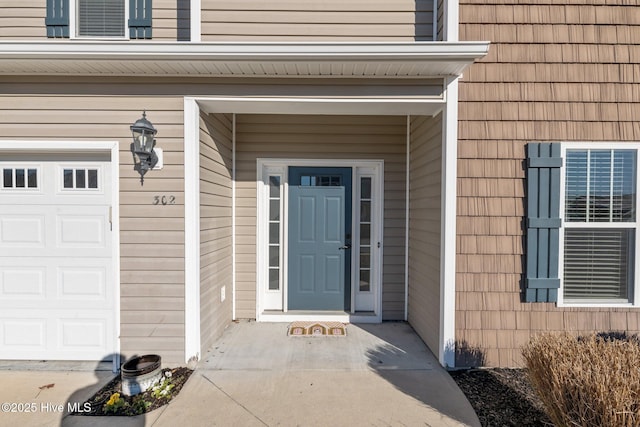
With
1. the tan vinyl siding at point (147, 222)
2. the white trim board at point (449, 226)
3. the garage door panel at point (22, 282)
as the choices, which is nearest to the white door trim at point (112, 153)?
the tan vinyl siding at point (147, 222)

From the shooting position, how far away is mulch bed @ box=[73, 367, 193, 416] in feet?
7.18

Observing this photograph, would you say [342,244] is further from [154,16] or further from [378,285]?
[154,16]

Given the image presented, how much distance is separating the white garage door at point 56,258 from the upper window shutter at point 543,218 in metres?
3.54

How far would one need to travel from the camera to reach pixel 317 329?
3.50 meters

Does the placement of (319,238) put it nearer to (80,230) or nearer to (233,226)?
(233,226)

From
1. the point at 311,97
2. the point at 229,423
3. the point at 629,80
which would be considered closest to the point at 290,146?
the point at 311,97

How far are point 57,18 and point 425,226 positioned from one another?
12.5 ft

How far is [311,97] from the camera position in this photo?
9.05ft

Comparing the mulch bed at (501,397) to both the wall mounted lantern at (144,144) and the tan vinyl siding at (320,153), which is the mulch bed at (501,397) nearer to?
the tan vinyl siding at (320,153)

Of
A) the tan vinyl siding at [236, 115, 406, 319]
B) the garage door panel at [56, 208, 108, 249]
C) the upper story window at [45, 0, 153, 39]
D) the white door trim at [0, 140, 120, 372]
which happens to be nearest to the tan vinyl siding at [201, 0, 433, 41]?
the upper story window at [45, 0, 153, 39]

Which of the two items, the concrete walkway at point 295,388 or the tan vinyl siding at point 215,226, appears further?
the tan vinyl siding at point 215,226

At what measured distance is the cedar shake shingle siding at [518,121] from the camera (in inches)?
106

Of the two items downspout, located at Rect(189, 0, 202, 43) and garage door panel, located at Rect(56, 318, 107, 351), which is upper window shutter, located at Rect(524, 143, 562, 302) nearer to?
downspout, located at Rect(189, 0, 202, 43)

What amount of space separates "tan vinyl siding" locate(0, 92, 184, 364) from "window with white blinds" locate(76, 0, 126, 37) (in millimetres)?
654
